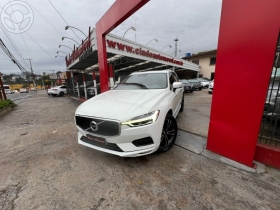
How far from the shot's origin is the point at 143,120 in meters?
2.05

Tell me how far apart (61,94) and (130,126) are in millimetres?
18499

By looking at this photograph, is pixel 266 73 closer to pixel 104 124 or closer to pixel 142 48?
pixel 104 124

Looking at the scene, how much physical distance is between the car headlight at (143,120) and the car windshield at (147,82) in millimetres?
1313

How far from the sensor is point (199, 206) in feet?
5.17

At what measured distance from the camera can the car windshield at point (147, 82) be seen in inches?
132

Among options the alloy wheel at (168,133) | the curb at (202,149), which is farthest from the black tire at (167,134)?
the curb at (202,149)

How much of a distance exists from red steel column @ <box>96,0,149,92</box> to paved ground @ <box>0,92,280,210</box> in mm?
4143

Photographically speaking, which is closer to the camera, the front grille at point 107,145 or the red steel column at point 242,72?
the red steel column at point 242,72

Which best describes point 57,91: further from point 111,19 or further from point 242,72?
point 242,72

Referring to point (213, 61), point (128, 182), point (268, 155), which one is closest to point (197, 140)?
point (268, 155)

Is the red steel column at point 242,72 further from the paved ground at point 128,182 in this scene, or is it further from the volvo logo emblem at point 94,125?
the volvo logo emblem at point 94,125

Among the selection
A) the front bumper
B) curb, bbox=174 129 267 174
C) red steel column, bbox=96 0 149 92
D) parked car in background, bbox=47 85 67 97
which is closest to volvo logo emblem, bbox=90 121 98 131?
the front bumper

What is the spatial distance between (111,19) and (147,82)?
3.39 metres

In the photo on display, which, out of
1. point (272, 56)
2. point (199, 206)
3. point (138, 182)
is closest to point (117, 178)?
point (138, 182)
